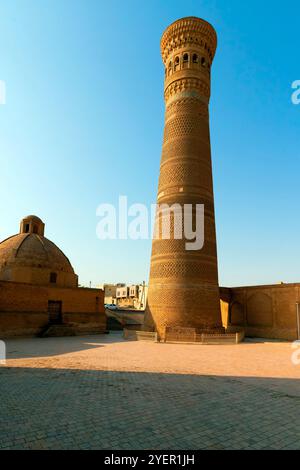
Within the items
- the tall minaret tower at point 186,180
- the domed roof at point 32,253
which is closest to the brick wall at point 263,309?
the tall minaret tower at point 186,180

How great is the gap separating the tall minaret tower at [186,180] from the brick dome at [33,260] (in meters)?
8.04

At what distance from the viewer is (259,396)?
6.22 m

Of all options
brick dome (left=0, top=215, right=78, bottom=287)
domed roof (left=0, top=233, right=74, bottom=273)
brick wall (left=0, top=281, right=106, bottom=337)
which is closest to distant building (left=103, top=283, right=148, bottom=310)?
brick dome (left=0, top=215, right=78, bottom=287)

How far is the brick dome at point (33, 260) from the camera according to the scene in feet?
72.8

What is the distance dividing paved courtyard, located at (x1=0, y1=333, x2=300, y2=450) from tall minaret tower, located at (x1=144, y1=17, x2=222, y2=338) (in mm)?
6527

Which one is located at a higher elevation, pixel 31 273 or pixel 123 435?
pixel 31 273

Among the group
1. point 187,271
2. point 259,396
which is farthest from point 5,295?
point 259,396

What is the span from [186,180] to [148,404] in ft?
44.9

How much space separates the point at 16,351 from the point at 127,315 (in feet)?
55.5

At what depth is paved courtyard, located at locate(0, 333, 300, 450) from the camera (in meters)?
4.06

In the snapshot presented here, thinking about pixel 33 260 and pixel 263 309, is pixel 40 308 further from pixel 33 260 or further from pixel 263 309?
pixel 263 309

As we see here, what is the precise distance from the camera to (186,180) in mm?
17797

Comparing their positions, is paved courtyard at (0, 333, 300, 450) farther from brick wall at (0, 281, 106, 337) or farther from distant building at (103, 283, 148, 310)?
distant building at (103, 283, 148, 310)
